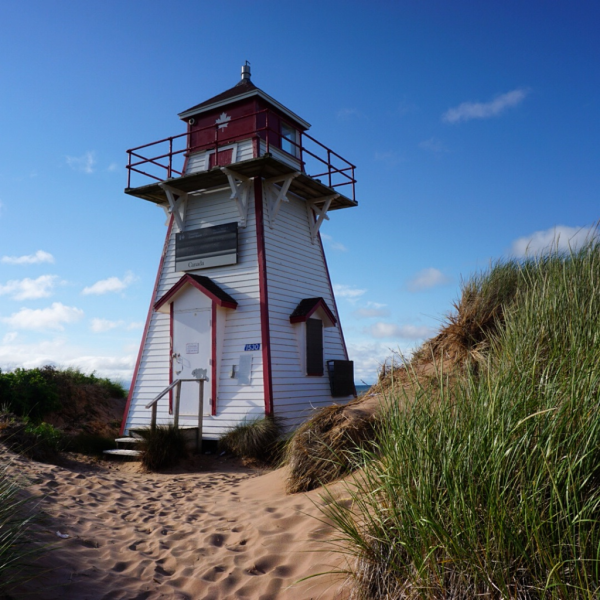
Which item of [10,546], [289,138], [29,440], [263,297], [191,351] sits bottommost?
[10,546]

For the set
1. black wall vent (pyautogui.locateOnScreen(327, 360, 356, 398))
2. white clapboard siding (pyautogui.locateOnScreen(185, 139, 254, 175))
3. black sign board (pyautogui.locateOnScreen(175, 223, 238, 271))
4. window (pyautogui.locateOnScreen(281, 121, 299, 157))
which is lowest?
black wall vent (pyautogui.locateOnScreen(327, 360, 356, 398))

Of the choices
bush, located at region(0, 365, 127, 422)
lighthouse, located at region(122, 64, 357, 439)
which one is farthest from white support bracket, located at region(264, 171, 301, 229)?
bush, located at region(0, 365, 127, 422)

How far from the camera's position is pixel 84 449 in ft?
38.9

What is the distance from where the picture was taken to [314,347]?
13961 mm

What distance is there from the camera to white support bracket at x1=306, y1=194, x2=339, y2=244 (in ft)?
49.4

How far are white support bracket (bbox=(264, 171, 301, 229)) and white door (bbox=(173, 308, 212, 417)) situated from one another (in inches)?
120

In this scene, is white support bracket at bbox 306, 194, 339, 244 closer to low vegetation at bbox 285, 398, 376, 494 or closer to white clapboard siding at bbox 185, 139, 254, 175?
white clapboard siding at bbox 185, 139, 254, 175

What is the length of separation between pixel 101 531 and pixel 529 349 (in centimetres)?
467

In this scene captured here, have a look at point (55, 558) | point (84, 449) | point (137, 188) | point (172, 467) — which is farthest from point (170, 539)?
point (137, 188)

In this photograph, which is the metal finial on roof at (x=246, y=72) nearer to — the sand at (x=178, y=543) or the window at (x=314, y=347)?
the window at (x=314, y=347)

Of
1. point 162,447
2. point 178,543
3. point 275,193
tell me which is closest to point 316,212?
point 275,193

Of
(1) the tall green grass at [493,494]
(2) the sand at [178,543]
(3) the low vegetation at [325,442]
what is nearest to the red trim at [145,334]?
(2) the sand at [178,543]

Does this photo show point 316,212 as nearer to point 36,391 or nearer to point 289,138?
point 289,138

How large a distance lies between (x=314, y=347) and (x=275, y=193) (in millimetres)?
4290
